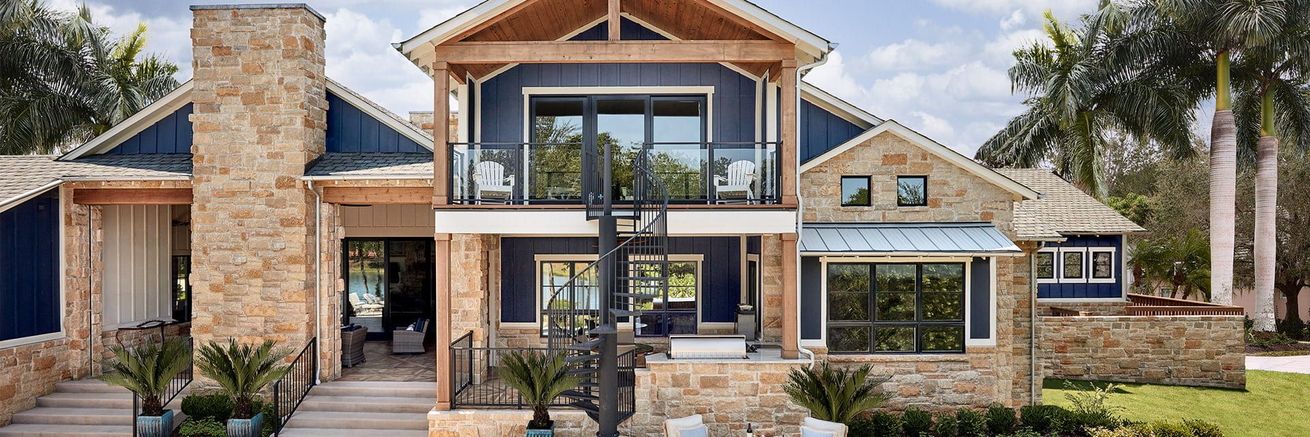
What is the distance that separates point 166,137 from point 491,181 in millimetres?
6597

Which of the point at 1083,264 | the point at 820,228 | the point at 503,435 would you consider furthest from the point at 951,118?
the point at 503,435

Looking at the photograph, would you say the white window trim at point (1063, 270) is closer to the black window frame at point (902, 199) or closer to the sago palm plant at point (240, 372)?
the black window frame at point (902, 199)

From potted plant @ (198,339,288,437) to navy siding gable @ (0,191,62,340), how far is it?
3.11 metres

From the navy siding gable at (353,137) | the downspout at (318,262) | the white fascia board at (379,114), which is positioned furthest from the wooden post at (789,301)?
the downspout at (318,262)

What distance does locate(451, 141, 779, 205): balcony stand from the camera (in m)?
11.6

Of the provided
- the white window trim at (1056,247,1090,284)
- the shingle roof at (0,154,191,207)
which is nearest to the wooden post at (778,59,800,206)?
the shingle roof at (0,154,191,207)

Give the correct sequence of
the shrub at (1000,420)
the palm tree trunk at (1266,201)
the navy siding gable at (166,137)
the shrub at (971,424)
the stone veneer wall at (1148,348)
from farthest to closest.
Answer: the palm tree trunk at (1266,201) → the stone veneer wall at (1148,348) → the navy siding gable at (166,137) → the shrub at (1000,420) → the shrub at (971,424)

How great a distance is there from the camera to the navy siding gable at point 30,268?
11656 millimetres

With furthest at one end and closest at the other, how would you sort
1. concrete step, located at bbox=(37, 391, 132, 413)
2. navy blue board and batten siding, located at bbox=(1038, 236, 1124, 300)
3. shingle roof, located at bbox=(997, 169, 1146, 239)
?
navy blue board and batten siding, located at bbox=(1038, 236, 1124, 300) → shingle roof, located at bbox=(997, 169, 1146, 239) → concrete step, located at bbox=(37, 391, 132, 413)

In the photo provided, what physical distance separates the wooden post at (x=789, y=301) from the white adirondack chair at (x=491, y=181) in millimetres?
4238

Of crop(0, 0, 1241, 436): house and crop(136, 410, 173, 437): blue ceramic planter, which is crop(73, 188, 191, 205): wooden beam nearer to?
crop(0, 0, 1241, 436): house

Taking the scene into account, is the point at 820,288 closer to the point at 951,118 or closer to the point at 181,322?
the point at 181,322

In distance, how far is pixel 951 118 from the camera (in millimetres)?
43781

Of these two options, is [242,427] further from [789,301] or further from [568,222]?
[789,301]
